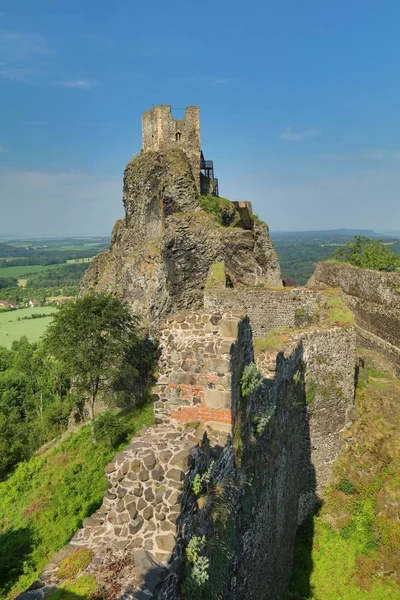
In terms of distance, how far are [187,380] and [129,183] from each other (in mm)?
30100

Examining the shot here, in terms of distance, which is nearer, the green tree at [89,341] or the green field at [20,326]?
the green tree at [89,341]

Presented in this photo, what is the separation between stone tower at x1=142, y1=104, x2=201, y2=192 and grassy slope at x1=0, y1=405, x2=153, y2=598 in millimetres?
21000

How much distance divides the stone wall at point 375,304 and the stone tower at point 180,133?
15.1 metres

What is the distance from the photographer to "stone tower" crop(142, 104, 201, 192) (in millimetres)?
30672

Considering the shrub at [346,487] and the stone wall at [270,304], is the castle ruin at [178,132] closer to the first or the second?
the stone wall at [270,304]

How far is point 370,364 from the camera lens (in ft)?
58.6

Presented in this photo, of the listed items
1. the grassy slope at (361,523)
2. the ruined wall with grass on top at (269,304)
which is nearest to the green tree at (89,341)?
the ruined wall with grass on top at (269,304)

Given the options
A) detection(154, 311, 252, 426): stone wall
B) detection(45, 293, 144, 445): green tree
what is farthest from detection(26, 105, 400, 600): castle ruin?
detection(45, 293, 144, 445): green tree

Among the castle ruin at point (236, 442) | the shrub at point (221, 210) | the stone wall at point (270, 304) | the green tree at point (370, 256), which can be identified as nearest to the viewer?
the castle ruin at point (236, 442)

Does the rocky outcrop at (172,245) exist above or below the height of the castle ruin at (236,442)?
above

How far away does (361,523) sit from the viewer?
12633 millimetres

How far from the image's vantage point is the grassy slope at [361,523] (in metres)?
11.6

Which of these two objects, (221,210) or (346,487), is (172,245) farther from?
(346,487)

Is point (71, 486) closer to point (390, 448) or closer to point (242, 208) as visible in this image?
point (390, 448)
